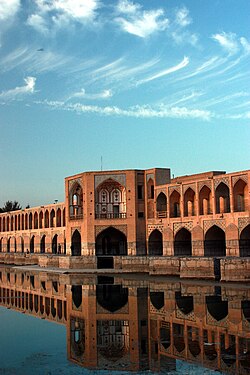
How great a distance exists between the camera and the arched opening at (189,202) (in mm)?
29234

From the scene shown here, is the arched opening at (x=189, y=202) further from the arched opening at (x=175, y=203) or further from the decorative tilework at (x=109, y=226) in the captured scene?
the decorative tilework at (x=109, y=226)

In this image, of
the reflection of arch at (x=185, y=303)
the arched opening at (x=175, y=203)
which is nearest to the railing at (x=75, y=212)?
the arched opening at (x=175, y=203)

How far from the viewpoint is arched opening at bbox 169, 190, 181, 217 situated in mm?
30050

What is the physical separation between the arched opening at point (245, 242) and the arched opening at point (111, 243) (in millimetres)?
11073

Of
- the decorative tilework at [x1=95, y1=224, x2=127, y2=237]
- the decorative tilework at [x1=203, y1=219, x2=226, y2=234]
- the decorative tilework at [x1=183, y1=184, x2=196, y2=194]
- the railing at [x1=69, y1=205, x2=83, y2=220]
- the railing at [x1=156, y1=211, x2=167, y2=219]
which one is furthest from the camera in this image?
the railing at [x1=69, y1=205, x2=83, y2=220]

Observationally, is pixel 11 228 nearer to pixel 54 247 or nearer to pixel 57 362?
pixel 54 247

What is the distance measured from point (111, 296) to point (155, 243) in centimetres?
1221

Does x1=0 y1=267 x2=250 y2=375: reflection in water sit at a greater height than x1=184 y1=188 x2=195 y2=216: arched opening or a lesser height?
lesser

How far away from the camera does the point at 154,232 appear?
31.6 meters

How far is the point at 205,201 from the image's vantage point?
3000 cm

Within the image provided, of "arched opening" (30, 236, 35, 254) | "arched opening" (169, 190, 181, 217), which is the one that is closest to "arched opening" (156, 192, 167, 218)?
"arched opening" (169, 190, 181, 217)

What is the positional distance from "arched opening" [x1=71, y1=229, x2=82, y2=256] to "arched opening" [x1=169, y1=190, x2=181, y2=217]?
7076 millimetres

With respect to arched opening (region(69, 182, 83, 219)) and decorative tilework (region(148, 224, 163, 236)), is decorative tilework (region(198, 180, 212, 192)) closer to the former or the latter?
decorative tilework (region(148, 224, 163, 236))

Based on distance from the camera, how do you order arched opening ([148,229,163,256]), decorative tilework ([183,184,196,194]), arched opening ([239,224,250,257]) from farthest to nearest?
arched opening ([148,229,163,256]), decorative tilework ([183,184,196,194]), arched opening ([239,224,250,257])
